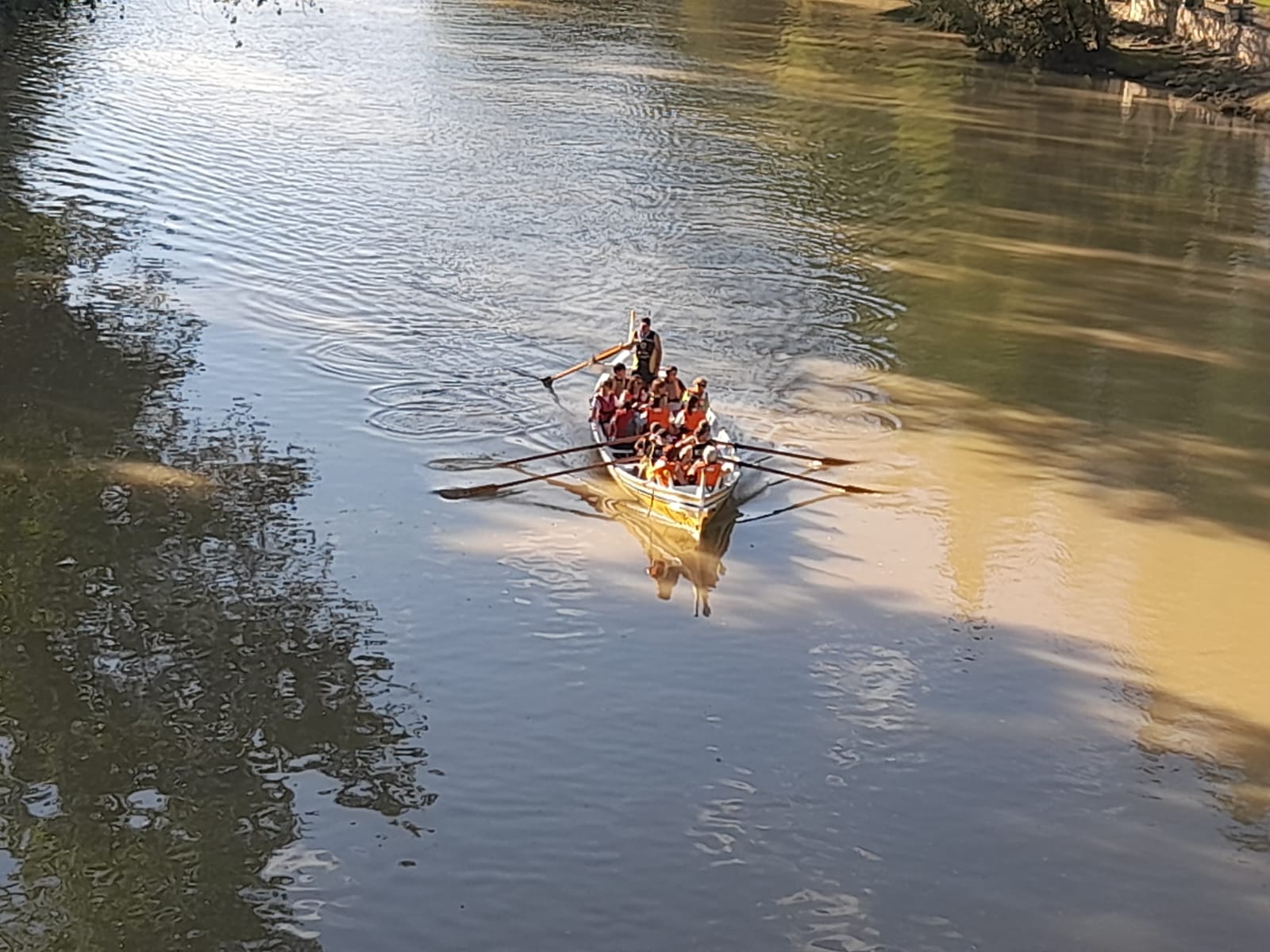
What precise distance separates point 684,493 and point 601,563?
46.9 inches

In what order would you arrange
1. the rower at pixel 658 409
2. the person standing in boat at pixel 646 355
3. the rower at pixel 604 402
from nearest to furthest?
the rower at pixel 658 409, the rower at pixel 604 402, the person standing in boat at pixel 646 355

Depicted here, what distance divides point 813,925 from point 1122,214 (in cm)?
Result: 2236

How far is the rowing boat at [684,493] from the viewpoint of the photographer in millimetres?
16141

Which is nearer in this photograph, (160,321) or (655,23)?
(160,321)

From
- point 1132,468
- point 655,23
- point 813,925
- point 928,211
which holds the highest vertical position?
point 655,23

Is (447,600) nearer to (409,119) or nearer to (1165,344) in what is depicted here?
(1165,344)

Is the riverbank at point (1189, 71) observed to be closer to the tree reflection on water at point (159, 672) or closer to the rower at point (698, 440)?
the rower at point (698, 440)

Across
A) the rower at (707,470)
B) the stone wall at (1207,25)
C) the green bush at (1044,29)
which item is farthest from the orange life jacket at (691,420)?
the green bush at (1044,29)

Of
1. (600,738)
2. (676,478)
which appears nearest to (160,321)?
(676,478)

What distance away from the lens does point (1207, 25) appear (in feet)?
143

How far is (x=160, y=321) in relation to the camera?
2097 cm

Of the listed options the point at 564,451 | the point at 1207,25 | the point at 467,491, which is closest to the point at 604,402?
the point at 564,451

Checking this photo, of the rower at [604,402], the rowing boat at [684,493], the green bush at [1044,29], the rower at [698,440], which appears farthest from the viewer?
the green bush at [1044,29]

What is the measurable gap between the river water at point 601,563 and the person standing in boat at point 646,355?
1034mm
